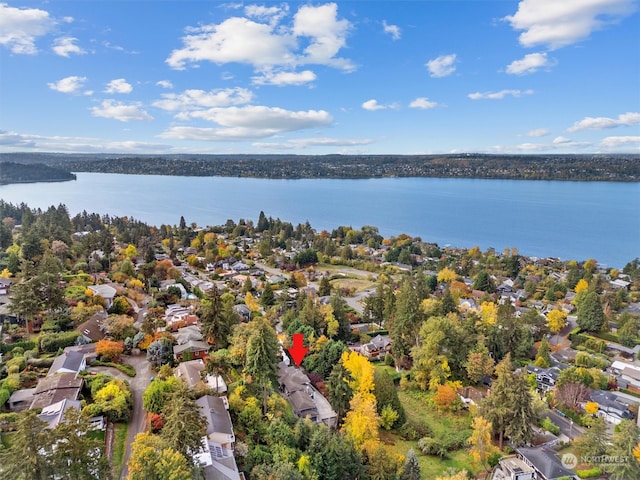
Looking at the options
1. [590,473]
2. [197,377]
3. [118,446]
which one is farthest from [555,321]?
[118,446]

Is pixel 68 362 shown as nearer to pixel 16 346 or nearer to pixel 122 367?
Result: pixel 122 367

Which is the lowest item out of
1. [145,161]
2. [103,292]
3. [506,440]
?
[506,440]

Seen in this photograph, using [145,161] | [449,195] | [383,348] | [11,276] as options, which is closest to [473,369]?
[383,348]

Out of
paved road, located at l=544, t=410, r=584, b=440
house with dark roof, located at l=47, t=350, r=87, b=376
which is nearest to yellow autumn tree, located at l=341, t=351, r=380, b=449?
paved road, located at l=544, t=410, r=584, b=440

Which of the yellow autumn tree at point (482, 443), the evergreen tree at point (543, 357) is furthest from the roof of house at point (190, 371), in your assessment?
the evergreen tree at point (543, 357)

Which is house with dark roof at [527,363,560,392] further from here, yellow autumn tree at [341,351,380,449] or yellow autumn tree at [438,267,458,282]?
yellow autumn tree at [438,267,458,282]

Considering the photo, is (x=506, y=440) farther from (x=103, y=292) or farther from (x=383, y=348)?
(x=103, y=292)
